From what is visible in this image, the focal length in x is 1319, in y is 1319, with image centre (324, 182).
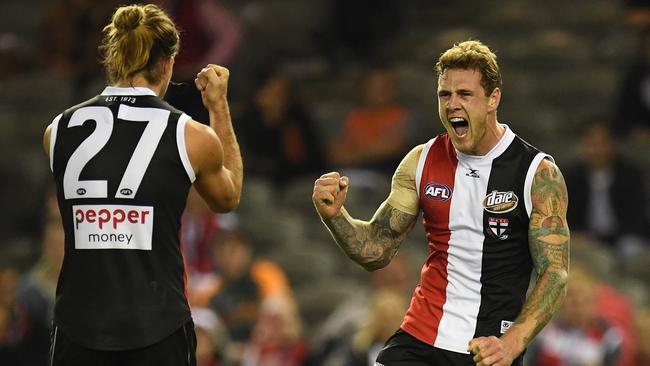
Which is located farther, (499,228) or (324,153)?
(324,153)

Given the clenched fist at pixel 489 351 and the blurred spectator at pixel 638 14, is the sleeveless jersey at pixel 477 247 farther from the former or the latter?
the blurred spectator at pixel 638 14

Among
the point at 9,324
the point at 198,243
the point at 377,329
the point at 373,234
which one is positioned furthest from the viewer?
the point at 198,243

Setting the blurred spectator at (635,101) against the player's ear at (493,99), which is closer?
the player's ear at (493,99)

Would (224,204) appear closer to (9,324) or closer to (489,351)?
(489,351)

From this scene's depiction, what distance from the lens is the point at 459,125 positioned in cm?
548

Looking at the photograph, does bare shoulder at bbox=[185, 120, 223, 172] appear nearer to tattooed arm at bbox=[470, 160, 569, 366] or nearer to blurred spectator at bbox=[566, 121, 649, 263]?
tattooed arm at bbox=[470, 160, 569, 366]

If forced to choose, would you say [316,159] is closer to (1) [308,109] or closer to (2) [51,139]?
(1) [308,109]

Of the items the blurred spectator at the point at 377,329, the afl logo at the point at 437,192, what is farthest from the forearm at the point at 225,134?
the blurred spectator at the point at 377,329

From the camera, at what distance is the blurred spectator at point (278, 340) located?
9.59m

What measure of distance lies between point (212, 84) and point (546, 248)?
1.51m

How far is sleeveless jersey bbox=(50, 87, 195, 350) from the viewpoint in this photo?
16.3 feet

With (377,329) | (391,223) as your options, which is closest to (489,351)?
(391,223)

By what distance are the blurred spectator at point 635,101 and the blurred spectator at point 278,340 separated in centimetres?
388

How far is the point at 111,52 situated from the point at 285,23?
33.3ft
